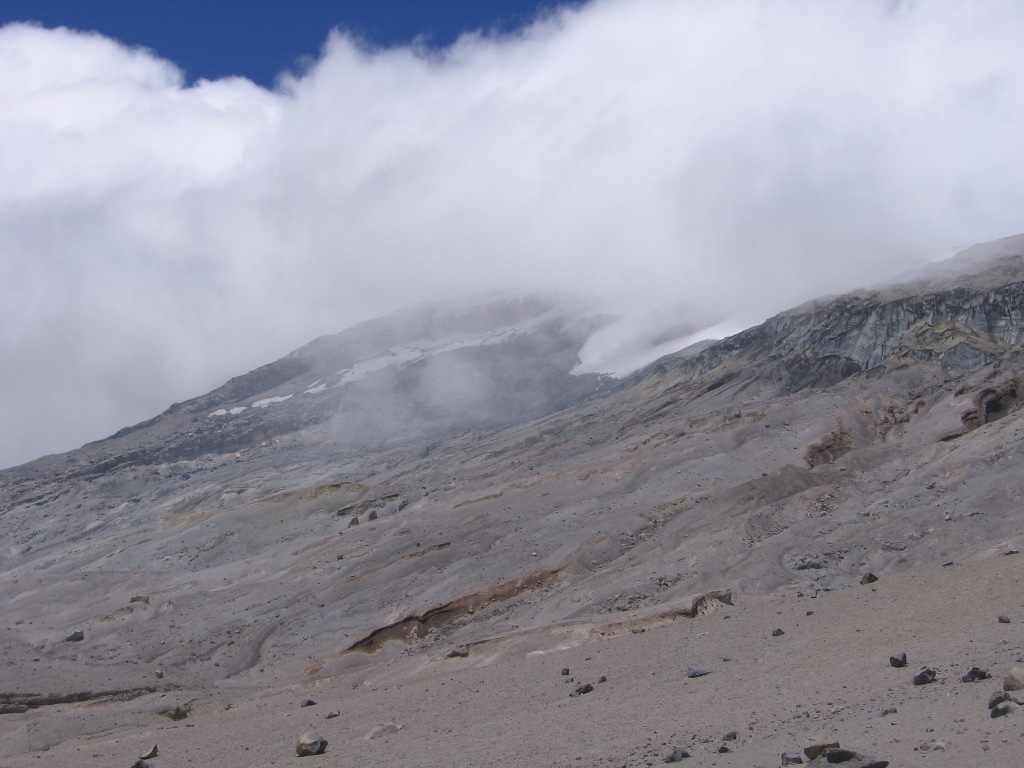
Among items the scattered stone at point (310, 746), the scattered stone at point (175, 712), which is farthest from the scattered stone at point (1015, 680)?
the scattered stone at point (175, 712)

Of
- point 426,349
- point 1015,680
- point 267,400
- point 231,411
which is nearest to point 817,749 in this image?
point 1015,680

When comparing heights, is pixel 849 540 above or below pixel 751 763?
below

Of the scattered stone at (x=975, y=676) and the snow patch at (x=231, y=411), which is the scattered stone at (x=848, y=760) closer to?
the scattered stone at (x=975, y=676)

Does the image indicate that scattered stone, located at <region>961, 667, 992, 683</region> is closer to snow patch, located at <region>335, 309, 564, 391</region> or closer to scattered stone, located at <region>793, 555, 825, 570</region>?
scattered stone, located at <region>793, 555, 825, 570</region>

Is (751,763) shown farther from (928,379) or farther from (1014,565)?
(928,379)

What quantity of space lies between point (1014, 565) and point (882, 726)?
1447cm

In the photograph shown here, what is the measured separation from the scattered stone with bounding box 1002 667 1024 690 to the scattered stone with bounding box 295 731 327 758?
12.2 metres

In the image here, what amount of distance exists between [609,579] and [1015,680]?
26.2 metres

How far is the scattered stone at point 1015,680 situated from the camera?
15.0 metres

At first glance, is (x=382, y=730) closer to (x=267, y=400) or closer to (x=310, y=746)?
(x=310, y=746)

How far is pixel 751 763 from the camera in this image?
46.1ft

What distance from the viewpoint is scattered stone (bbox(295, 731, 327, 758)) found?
67.4ft

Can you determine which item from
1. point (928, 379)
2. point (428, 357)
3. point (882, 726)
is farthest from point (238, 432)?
point (882, 726)

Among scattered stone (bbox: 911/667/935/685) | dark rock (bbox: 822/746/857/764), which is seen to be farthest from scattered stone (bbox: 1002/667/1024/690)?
dark rock (bbox: 822/746/857/764)
